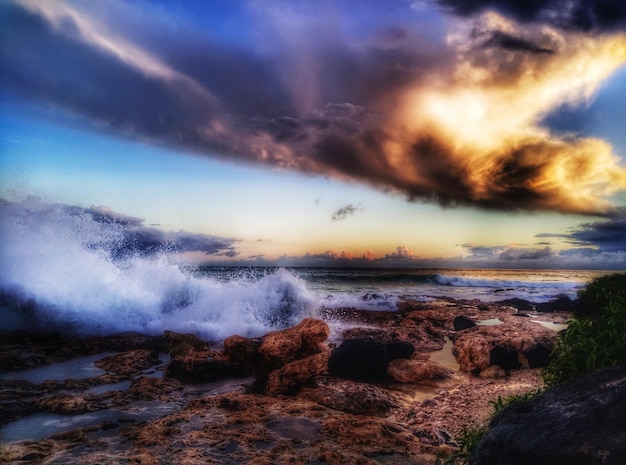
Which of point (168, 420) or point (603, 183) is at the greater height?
point (603, 183)

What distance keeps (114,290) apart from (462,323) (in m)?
5.08

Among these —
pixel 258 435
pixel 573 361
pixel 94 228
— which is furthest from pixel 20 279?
pixel 573 361

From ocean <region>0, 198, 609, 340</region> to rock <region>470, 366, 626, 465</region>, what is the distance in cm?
440

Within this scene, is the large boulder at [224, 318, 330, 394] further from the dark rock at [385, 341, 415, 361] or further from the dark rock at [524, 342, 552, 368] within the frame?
the dark rock at [524, 342, 552, 368]

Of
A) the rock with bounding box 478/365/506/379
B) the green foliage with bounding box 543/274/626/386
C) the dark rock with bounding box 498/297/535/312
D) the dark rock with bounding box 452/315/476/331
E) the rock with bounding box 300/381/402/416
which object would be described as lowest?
the rock with bounding box 300/381/402/416

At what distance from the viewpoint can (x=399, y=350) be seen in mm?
5305

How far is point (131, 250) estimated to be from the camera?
233 inches

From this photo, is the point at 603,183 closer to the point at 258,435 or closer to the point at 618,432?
the point at 618,432

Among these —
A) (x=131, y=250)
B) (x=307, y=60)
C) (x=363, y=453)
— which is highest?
(x=307, y=60)

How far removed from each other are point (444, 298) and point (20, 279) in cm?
620

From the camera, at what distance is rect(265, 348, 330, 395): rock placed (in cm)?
454

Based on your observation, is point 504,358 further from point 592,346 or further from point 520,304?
point 592,346

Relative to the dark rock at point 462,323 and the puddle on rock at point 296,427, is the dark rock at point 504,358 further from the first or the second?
the puddle on rock at point 296,427

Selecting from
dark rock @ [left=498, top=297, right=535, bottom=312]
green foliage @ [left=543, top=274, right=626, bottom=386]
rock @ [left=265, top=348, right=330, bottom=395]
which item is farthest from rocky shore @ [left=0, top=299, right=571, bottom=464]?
green foliage @ [left=543, top=274, right=626, bottom=386]
